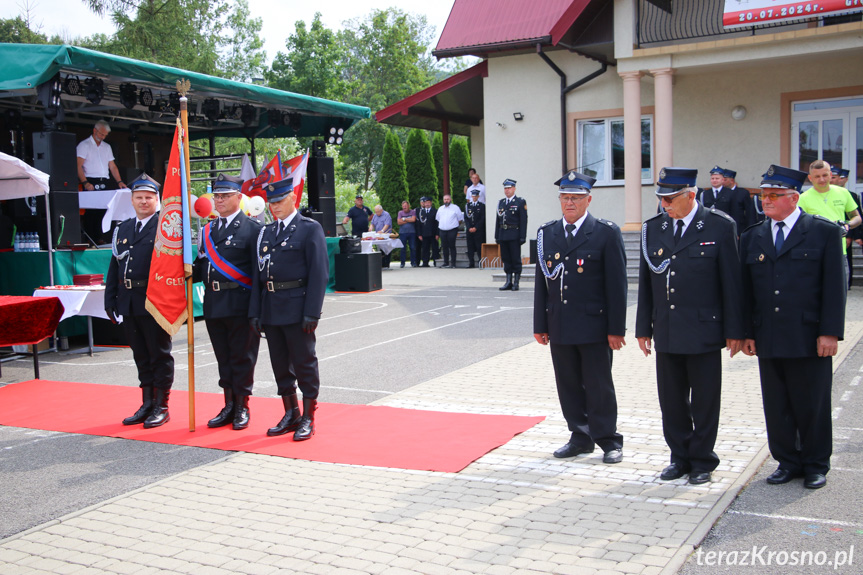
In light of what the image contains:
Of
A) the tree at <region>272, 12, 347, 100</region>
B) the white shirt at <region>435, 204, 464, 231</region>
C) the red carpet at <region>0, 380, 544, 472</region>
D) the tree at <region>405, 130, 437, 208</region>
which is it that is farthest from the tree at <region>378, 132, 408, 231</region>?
the red carpet at <region>0, 380, 544, 472</region>

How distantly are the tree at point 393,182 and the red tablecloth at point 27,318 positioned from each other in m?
21.0

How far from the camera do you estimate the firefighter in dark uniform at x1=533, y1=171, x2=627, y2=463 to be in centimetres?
532

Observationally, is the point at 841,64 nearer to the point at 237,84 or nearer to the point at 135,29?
the point at 237,84

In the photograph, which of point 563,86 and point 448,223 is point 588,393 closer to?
point 563,86

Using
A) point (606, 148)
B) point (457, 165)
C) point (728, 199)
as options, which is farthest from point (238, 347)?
point (457, 165)

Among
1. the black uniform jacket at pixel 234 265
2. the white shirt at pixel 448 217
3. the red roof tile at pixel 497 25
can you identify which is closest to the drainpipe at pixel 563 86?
the red roof tile at pixel 497 25

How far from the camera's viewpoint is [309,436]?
625cm

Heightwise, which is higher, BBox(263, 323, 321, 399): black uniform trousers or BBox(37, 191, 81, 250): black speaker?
BBox(37, 191, 81, 250): black speaker

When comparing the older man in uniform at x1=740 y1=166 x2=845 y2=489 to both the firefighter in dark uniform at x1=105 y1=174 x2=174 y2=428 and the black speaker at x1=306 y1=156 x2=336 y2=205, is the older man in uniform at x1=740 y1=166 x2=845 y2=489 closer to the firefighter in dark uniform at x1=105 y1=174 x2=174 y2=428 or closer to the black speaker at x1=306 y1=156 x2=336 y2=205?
the firefighter in dark uniform at x1=105 y1=174 x2=174 y2=428

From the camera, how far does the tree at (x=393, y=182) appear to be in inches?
1165

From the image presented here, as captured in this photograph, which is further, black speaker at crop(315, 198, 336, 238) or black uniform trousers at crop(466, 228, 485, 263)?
black uniform trousers at crop(466, 228, 485, 263)

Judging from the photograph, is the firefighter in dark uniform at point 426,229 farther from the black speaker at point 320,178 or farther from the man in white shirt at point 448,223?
the black speaker at point 320,178

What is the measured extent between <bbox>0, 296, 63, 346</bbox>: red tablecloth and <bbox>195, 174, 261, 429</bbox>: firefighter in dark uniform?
2.97 m

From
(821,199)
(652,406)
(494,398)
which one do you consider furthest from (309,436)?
(821,199)
